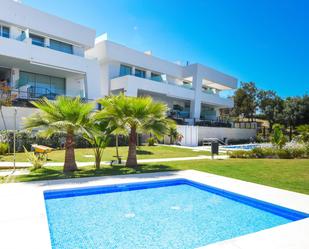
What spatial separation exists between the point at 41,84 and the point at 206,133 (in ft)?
61.8

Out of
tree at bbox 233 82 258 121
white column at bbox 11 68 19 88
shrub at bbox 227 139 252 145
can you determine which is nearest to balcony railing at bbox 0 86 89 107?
white column at bbox 11 68 19 88

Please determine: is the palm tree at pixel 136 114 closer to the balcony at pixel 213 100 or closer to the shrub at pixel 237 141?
the shrub at pixel 237 141

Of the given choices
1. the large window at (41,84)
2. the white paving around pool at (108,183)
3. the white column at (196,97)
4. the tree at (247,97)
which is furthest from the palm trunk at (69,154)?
the tree at (247,97)

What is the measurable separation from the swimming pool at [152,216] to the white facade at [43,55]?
16.0 m

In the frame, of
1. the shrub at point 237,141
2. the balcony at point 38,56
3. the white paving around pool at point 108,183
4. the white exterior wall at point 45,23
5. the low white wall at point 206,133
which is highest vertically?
the white exterior wall at point 45,23

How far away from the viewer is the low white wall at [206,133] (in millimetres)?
26422

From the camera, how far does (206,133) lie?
29.9 m

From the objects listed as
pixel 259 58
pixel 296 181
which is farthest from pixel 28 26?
pixel 259 58

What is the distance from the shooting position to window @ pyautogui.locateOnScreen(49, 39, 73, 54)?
23531 millimetres

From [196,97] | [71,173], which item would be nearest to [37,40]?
[71,173]

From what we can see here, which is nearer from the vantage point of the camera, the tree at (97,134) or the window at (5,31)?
the tree at (97,134)

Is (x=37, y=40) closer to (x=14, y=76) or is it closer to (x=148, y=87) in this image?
(x=14, y=76)

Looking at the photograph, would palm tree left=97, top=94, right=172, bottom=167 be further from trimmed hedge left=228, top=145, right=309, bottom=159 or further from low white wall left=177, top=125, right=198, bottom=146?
low white wall left=177, top=125, right=198, bottom=146

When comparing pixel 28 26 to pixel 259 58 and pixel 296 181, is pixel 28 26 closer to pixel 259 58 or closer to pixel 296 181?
pixel 296 181
